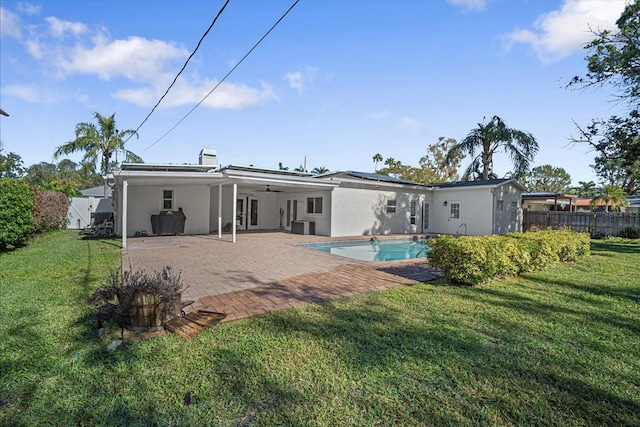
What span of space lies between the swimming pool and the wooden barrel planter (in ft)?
27.3

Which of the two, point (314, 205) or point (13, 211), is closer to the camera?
point (13, 211)

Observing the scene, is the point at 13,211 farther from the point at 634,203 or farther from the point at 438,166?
the point at 634,203

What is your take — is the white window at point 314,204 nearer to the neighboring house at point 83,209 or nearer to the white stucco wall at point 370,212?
the white stucco wall at point 370,212

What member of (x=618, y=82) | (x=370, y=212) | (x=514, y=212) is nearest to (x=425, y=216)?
(x=370, y=212)

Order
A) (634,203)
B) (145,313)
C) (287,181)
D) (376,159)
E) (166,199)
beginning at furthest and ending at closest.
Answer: (376,159), (634,203), (166,199), (287,181), (145,313)

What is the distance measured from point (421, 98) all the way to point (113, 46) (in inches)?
434

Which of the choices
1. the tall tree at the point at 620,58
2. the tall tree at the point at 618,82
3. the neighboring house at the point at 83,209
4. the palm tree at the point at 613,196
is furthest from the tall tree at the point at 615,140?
the neighboring house at the point at 83,209

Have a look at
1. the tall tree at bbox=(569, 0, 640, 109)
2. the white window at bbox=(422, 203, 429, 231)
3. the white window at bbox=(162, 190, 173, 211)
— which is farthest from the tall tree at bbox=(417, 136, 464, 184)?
the white window at bbox=(162, 190, 173, 211)

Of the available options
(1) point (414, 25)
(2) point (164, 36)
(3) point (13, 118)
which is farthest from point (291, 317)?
(3) point (13, 118)

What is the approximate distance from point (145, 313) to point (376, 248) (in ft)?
37.9

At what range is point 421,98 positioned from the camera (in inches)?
523

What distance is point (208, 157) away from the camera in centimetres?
1792

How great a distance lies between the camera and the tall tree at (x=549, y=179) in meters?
56.8

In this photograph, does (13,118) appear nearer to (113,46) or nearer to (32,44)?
(32,44)
